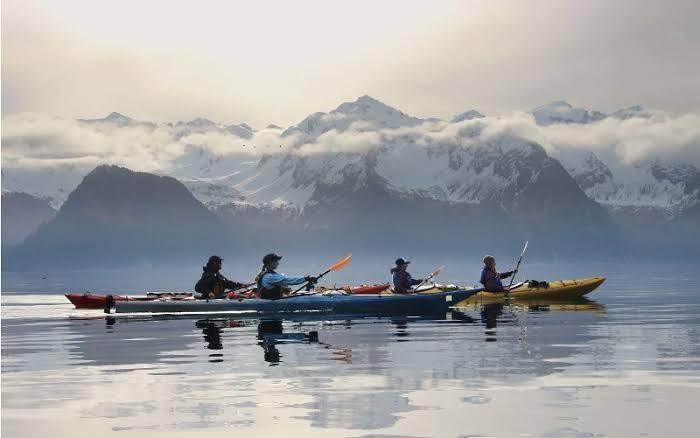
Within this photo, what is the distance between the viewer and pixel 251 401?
20.7 m

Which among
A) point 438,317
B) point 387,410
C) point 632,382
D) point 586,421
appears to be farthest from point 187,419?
point 438,317

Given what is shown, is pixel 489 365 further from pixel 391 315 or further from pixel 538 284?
pixel 538 284

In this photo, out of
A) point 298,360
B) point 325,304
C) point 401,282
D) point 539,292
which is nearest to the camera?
point 298,360

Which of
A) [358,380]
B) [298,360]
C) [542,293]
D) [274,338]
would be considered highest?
[542,293]

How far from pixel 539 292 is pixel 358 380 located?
32.9 m

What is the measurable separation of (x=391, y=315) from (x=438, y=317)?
233 cm

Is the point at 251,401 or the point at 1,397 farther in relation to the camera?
the point at 1,397

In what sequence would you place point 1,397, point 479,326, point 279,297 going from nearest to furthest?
point 1,397 → point 479,326 → point 279,297

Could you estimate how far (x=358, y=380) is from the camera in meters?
23.6

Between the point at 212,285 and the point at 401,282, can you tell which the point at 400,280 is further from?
the point at 212,285

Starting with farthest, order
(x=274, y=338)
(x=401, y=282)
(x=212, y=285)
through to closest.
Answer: (x=401, y=282), (x=212, y=285), (x=274, y=338)

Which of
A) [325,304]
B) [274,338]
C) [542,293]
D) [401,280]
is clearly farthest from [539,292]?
[274,338]

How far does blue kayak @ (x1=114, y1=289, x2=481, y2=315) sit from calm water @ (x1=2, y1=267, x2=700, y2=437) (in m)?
1.97

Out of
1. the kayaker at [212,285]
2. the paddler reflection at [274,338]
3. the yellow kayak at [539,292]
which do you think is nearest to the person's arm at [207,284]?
the kayaker at [212,285]
